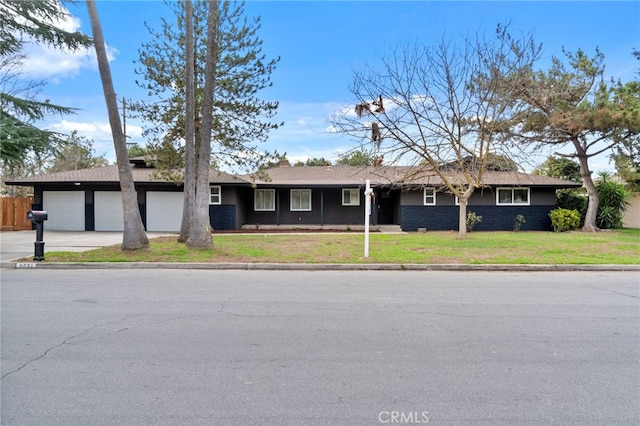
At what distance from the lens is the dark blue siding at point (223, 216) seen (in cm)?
2136

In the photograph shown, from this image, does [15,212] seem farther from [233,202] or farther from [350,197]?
[350,197]

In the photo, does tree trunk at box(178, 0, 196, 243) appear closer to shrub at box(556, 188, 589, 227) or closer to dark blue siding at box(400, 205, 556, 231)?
dark blue siding at box(400, 205, 556, 231)

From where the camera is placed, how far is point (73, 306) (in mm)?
6207

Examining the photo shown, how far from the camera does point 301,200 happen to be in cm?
2402

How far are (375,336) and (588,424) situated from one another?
2311 mm

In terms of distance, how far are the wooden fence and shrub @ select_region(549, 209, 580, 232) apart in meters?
29.3

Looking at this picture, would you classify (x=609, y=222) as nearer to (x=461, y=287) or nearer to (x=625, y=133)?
(x=625, y=133)

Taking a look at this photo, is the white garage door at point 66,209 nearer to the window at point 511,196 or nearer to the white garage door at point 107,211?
the white garage door at point 107,211

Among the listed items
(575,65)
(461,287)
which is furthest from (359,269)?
(575,65)

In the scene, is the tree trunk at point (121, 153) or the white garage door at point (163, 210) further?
the white garage door at point (163, 210)

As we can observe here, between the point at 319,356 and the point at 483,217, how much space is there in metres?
19.7

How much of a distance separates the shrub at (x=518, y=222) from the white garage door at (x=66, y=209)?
2364cm

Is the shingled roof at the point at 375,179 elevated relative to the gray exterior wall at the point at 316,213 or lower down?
elevated

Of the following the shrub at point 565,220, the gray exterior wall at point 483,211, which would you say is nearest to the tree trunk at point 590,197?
the shrub at point 565,220
